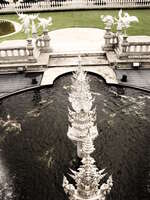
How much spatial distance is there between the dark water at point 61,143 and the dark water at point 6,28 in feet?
55.5

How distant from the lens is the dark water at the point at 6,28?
3346cm

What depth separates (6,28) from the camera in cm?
3519

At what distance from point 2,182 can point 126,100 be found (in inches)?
399

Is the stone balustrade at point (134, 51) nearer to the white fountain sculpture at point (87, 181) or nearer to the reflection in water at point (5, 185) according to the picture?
the reflection in water at point (5, 185)

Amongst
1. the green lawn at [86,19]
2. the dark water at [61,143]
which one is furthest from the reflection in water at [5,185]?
the green lawn at [86,19]

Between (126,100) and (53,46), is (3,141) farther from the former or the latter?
(53,46)

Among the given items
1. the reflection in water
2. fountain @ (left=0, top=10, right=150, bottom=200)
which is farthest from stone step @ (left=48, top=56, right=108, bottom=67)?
the reflection in water

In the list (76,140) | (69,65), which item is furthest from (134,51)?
(76,140)

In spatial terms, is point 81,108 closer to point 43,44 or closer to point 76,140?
point 76,140

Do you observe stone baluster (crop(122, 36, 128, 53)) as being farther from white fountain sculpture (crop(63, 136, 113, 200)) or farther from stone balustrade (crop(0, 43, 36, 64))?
white fountain sculpture (crop(63, 136, 113, 200))

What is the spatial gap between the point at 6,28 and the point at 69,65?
1612cm

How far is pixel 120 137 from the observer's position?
1467cm

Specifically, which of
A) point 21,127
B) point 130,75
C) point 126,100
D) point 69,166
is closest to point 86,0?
point 130,75

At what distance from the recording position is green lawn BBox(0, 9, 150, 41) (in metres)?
31.1
